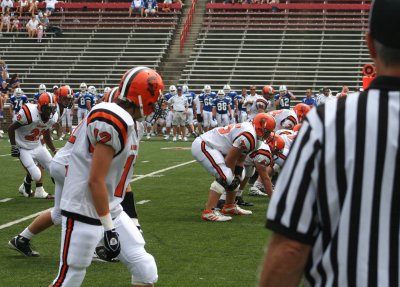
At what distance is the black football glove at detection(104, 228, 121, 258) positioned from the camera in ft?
14.1

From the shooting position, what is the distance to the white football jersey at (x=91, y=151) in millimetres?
4328

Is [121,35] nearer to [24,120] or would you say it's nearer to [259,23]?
[259,23]

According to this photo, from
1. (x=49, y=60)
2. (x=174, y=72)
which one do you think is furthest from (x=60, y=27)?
(x=174, y=72)

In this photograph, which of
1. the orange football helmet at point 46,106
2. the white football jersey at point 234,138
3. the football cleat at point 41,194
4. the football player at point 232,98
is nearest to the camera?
the white football jersey at point 234,138

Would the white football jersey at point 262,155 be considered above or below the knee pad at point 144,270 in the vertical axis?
below

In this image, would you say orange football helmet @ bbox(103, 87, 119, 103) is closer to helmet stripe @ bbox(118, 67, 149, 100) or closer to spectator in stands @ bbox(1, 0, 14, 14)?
helmet stripe @ bbox(118, 67, 149, 100)

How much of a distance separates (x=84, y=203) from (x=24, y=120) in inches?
273

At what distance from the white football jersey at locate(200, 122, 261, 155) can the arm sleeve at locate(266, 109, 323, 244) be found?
7091mm

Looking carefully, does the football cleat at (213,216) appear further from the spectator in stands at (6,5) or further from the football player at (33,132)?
the spectator in stands at (6,5)

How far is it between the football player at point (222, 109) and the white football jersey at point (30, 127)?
15.7 metres

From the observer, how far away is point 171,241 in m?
8.45

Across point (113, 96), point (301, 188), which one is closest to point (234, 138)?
point (113, 96)

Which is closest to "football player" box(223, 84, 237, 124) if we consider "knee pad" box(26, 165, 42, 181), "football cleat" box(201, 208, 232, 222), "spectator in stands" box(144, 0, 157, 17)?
"spectator in stands" box(144, 0, 157, 17)

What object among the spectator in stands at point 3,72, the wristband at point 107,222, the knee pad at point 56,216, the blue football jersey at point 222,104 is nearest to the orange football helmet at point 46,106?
the knee pad at point 56,216
